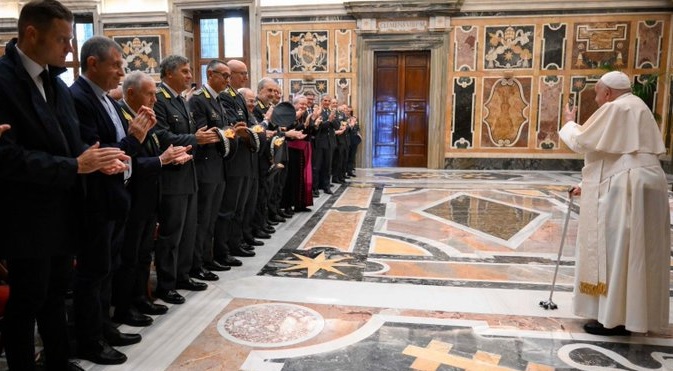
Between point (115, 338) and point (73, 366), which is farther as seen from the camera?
point (115, 338)

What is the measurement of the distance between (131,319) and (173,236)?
0.57 m

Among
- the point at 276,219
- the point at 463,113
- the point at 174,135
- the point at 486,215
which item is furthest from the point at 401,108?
the point at 174,135

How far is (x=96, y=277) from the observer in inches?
104

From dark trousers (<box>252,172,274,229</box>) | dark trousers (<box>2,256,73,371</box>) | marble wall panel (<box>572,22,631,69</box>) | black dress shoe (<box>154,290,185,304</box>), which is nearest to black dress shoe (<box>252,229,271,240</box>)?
dark trousers (<box>252,172,274,229</box>)

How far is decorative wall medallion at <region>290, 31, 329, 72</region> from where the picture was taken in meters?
12.6

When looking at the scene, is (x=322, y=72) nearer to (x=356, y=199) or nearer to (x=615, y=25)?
(x=356, y=199)

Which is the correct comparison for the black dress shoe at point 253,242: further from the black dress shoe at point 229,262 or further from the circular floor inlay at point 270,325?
the circular floor inlay at point 270,325

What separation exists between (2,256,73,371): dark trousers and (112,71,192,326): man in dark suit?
682mm

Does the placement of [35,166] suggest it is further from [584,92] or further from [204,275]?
[584,92]

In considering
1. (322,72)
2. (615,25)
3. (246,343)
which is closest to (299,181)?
(246,343)

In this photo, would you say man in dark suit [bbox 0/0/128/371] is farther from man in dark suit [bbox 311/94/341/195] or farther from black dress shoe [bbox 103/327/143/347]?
man in dark suit [bbox 311/94/341/195]

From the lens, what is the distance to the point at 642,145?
310 centimetres

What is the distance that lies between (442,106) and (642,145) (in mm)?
9496

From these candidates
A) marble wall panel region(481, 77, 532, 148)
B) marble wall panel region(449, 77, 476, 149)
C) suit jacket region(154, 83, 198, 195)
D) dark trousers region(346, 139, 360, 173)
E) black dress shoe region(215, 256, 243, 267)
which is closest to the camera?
suit jacket region(154, 83, 198, 195)
